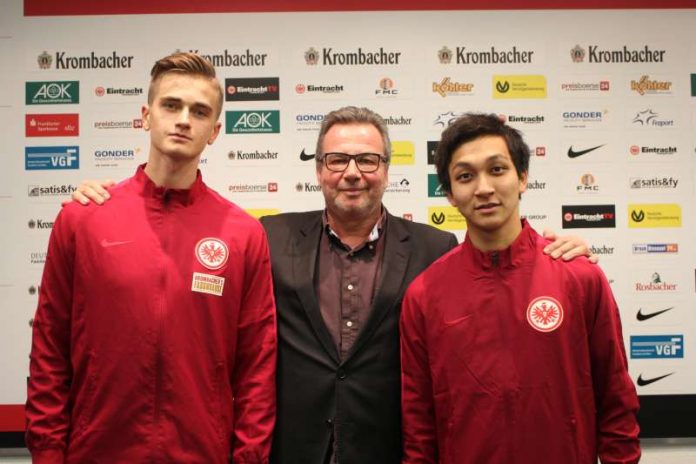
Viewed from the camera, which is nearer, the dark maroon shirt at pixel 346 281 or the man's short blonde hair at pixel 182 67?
the man's short blonde hair at pixel 182 67

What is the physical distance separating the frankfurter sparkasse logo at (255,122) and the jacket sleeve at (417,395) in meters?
1.63

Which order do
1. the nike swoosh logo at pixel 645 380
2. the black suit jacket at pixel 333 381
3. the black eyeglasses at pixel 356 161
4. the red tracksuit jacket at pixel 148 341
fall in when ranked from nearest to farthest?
the red tracksuit jacket at pixel 148 341 → the black suit jacket at pixel 333 381 → the black eyeglasses at pixel 356 161 → the nike swoosh logo at pixel 645 380

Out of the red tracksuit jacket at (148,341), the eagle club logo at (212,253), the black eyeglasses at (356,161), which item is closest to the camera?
the red tracksuit jacket at (148,341)

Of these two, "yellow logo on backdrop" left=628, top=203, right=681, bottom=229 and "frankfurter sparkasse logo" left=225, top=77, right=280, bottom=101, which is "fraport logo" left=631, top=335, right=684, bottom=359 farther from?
"frankfurter sparkasse logo" left=225, top=77, right=280, bottom=101

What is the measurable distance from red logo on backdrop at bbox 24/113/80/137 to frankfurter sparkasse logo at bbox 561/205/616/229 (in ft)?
8.91

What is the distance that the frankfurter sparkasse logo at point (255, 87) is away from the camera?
10.1 feet

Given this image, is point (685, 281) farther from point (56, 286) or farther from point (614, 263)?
point (56, 286)

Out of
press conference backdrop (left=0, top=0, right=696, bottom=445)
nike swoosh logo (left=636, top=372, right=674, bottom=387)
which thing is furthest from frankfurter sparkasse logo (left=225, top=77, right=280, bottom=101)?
nike swoosh logo (left=636, top=372, right=674, bottom=387)

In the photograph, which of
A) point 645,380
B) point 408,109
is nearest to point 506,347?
point 408,109

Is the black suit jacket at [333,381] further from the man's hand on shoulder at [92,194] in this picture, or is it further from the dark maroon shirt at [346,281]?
the man's hand on shoulder at [92,194]

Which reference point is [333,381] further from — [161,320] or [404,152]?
[404,152]

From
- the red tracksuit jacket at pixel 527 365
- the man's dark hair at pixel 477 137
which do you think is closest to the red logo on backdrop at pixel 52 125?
the man's dark hair at pixel 477 137

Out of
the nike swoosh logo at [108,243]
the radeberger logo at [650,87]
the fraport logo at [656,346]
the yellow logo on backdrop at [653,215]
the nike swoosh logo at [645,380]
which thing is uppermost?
the radeberger logo at [650,87]

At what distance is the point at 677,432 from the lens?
303cm
